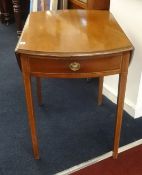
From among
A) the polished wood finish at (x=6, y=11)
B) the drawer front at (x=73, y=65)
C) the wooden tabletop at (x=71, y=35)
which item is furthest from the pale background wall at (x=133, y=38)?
the polished wood finish at (x=6, y=11)

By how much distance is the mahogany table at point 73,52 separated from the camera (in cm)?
87

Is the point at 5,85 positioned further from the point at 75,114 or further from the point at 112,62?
the point at 112,62

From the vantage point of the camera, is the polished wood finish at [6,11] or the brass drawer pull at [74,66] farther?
the polished wood finish at [6,11]

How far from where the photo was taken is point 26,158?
119 cm

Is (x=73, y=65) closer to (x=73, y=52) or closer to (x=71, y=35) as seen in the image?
(x=73, y=52)

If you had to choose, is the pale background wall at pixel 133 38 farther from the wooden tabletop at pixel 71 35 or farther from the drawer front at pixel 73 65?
the drawer front at pixel 73 65

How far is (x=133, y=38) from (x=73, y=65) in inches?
19.7

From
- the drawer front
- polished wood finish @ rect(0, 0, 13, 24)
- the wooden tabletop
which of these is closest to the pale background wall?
the wooden tabletop

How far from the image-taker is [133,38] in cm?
125

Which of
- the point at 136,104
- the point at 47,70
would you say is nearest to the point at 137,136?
the point at 136,104

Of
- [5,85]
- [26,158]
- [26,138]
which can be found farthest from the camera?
[5,85]

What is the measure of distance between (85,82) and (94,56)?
907 mm

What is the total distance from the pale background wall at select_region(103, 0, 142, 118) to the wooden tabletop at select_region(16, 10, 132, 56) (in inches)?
5.2

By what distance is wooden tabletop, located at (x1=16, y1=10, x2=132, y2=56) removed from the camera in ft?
2.88
